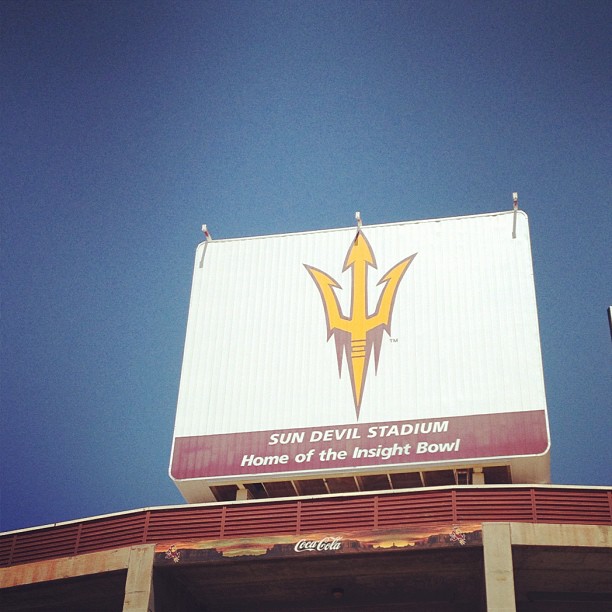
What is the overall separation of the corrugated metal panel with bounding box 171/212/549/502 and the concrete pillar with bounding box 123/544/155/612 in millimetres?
4841

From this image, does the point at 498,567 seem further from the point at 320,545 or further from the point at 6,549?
the point at 6,549

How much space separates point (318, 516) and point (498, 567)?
5.34 metres

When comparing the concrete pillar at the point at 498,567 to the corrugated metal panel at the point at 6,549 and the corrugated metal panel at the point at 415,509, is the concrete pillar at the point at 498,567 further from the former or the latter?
the corrugated metal panel at the point at 6,549

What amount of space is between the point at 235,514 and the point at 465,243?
1379cm

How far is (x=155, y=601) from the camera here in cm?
2825

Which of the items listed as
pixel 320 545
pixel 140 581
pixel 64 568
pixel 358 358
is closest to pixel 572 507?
pixel 320 545

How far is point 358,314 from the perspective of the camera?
35.7m

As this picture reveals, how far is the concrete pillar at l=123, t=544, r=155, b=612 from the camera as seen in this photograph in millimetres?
27797

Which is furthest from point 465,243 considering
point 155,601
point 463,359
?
point 155,601

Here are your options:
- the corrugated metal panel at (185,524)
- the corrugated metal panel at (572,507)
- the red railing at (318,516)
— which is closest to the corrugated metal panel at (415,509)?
the red railing at (318,516)

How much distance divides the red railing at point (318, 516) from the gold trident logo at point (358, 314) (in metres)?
5.58

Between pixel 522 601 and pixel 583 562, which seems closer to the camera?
pixel 583 562

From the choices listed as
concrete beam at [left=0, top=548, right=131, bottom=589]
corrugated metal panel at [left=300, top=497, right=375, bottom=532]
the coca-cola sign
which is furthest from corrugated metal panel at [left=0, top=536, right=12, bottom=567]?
corrugated metal panel at [left=300, top=497, right=375, bottom=532]

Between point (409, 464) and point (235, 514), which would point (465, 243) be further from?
point (235, 514)
